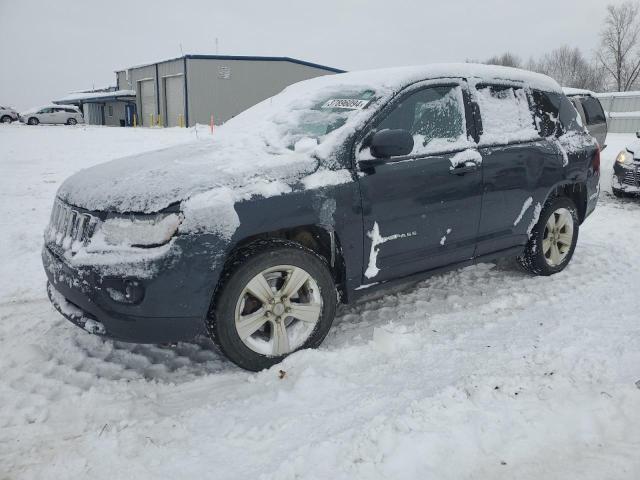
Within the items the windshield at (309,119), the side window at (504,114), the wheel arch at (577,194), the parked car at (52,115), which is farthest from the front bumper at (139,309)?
the parked car at (52,115)

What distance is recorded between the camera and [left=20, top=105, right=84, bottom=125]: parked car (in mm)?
34219

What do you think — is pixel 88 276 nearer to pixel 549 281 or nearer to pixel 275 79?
pixel 549 281

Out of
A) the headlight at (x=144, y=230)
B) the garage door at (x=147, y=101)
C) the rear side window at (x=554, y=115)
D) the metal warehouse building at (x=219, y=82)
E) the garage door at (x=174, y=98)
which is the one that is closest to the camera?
the headlight at (x=144, y=230)

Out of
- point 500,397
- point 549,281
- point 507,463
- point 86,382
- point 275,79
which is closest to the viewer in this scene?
point 507,463

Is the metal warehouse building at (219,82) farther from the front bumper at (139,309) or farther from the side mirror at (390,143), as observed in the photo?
the front bumper at (139,309)

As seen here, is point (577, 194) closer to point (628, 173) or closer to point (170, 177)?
point (170, 177)

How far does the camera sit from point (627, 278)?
14.9 ft

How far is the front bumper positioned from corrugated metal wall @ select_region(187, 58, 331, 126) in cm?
2640

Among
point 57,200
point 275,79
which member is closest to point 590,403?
point 57,200

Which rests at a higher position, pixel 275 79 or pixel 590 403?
pixel 275 79

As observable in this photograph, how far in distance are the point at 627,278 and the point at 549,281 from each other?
71 centimetres

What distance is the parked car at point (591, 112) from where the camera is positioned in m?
10.9

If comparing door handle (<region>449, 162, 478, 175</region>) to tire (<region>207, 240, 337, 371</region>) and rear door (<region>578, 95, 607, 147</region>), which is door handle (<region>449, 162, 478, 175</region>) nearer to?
tire (<region>207, 240, 337, 371</region>)

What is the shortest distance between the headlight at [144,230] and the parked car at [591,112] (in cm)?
1066
